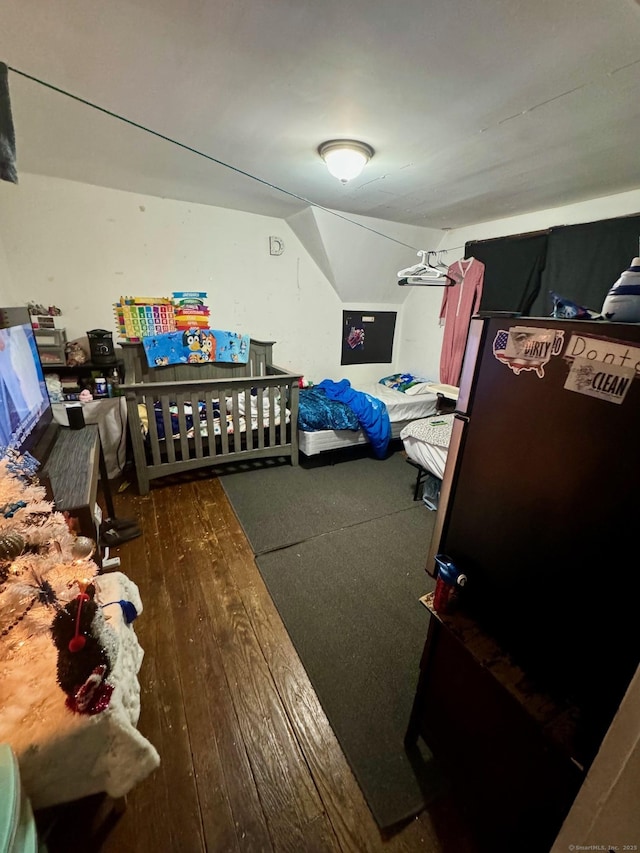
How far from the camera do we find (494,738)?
845mm

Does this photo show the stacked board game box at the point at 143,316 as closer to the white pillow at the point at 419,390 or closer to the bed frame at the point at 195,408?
the bed frame at the point at 195,408

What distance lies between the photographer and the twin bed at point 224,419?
8.09 ft

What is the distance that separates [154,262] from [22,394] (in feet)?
6.73

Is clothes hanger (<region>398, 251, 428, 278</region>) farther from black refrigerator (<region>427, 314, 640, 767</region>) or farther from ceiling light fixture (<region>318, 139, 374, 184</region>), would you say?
black refrigerator (<region>427, 314, 640, 767</region>)

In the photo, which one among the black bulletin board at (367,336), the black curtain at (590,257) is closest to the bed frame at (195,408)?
the black bulletin board at (367,336)

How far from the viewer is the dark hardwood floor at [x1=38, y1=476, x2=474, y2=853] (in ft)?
3.08

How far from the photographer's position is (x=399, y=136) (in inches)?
65.2

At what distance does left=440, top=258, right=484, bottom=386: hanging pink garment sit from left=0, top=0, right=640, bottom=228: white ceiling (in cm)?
94

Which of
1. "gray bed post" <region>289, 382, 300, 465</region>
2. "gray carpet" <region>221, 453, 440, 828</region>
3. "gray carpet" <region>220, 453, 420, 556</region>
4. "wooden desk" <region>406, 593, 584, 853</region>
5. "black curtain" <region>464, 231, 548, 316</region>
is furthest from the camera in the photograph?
"gray bed post" <region>289, 382, 300, 465</region>

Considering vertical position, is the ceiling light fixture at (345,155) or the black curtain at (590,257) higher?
the ceiling light fixture at (345,155)

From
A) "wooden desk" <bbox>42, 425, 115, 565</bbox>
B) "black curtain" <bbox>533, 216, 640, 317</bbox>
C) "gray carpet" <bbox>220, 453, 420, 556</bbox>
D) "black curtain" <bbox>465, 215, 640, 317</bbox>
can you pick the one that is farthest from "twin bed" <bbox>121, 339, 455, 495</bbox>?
"black curtain" <bbox>533, 216, 640, 317</bbox>

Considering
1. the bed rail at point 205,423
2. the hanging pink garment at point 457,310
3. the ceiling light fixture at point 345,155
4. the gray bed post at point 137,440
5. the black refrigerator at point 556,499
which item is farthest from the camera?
the hanging pink garment at point 457,310

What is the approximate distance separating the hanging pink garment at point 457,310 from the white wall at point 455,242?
0.22m

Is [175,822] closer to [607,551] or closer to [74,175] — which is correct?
[607,551]
